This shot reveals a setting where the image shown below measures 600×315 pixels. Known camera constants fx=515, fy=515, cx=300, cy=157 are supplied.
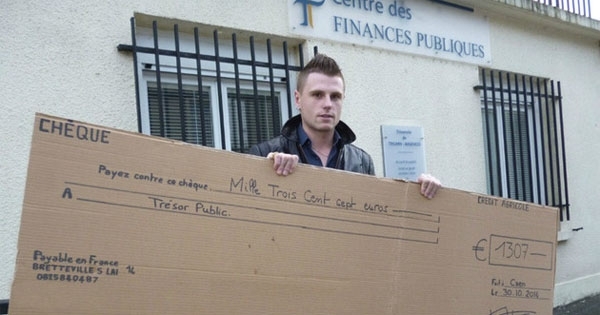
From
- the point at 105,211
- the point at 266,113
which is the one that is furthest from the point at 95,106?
the point at 105,211

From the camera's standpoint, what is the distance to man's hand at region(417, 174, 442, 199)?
1.77 meters

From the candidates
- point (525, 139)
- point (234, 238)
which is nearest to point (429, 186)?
point (234, 238)

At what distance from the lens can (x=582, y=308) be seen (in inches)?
199

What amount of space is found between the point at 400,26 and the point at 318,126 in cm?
242

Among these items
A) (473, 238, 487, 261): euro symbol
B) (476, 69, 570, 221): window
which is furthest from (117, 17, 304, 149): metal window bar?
(476, 69, 570, 221): window

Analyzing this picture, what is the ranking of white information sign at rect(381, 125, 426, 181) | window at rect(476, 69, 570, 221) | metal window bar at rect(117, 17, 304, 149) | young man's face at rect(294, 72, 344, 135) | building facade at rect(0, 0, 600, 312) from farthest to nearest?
window at rect(476, 69, 570, 221) → white information sign at rect(381, 125, 426, 181) → metal window bar at rect(117, 17, 304, 149) → building facade at rect(0, 0, 600, 312) → young man's face at rect(294, 72, 344, 135)

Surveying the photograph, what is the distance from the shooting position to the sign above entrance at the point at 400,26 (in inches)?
139

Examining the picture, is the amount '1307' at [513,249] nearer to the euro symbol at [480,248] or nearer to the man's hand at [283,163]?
the euro symbol at [480,248]

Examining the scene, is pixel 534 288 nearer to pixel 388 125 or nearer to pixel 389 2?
pixel 388 125

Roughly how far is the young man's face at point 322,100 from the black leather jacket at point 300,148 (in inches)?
4.4

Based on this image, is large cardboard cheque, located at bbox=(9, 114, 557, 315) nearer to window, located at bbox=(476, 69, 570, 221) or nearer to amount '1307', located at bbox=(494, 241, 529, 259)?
amount '1307', located at bbox=(494, 241, 529, 259)

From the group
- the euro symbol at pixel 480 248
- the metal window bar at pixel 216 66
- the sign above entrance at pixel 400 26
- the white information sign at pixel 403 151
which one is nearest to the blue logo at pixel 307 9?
the sign above entrance at pixel 400 26

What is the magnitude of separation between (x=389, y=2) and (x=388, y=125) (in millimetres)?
959

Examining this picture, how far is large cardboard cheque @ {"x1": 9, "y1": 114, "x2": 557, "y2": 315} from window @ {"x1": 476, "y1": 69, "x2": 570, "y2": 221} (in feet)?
9.97
